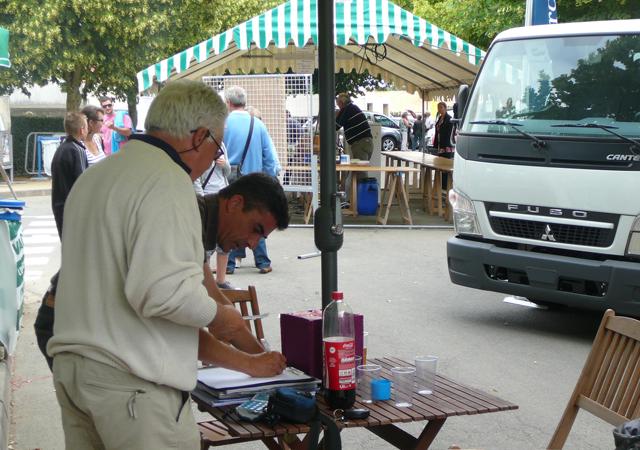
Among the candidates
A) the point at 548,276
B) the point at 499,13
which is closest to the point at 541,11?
the point at 548,276

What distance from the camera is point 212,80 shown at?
1431 cm

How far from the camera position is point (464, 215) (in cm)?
823

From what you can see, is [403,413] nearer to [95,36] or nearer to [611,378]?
[611,378]

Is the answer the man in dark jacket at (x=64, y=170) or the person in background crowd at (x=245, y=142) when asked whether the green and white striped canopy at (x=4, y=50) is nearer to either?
the man in dark jacket at (x=64, y=170)

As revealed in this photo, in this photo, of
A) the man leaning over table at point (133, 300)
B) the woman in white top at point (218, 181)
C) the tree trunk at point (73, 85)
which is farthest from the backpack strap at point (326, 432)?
the tree trunk at point (73, 85)

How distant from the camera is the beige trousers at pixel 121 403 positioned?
2758 millimetres

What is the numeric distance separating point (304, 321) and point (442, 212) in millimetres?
13733

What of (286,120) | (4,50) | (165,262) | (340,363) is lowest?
(340,363)

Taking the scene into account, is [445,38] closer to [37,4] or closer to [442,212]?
[442,212]

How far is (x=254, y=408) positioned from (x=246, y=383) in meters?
0.16

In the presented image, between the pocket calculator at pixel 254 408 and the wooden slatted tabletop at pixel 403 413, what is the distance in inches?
0.9

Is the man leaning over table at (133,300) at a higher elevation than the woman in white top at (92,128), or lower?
lower

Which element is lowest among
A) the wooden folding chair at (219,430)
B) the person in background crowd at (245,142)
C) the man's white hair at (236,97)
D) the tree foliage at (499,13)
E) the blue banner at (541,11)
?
the wooden folding chair at (219,430)

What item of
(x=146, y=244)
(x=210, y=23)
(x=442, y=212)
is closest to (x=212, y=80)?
(x=442, y=212)
